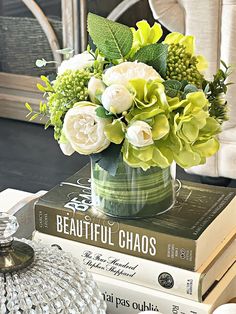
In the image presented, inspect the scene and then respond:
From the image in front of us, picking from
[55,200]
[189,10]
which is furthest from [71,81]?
[189,10]

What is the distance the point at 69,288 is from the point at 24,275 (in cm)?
6

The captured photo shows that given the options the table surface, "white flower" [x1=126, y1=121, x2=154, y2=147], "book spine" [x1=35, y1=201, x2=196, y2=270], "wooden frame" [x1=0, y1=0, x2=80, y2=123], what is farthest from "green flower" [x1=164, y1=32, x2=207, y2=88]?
"wooden frame" [x1=0, y1=0, x2=80, y2=123]

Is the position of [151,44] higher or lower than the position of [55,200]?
higher

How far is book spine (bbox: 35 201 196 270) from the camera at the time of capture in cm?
95

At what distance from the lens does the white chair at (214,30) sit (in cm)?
206

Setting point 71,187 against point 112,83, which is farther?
point 71,187

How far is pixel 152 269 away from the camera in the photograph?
0.97 m

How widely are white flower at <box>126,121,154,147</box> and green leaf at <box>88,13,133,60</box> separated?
0.13m

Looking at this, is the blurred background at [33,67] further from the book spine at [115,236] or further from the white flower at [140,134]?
the white flower at [140,134]

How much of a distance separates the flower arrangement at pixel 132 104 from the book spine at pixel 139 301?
0.19 metres

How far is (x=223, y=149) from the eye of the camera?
7.20 ft

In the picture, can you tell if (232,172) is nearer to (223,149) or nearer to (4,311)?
(223,149)

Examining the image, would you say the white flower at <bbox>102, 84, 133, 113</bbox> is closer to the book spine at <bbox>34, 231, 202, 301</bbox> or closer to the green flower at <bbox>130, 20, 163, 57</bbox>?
the green flower at <bbox>130, 20, 163, 57</bbox>

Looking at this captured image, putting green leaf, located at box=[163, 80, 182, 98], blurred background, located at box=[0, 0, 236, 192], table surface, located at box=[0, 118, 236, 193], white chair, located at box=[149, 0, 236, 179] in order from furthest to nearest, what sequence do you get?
blurred background, located at box=[0, 0, 236, 192] → table surface, located at box=[0, 118, 236, 193] → white chair, located at box=[149, 0, 236, 179] → green leaf, located at box=[163, 80, 182, 98]
